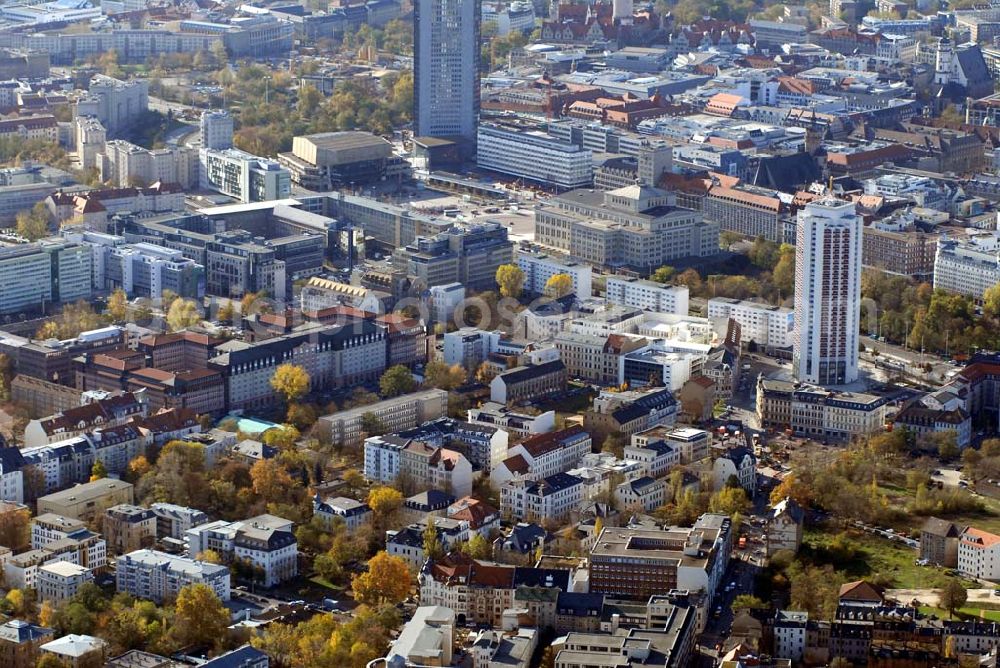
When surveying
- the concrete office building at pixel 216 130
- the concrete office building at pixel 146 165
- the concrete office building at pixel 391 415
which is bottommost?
the concrete office building at pixel 391 415

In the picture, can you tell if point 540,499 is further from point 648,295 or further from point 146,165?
point 146,165

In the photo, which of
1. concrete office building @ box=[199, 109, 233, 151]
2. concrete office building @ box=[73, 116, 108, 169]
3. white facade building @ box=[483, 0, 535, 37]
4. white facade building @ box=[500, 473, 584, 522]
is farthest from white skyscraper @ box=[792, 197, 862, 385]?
white facade building @ box=[483, 0, 535, 37]

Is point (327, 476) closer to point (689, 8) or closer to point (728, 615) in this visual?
point (728, 615)

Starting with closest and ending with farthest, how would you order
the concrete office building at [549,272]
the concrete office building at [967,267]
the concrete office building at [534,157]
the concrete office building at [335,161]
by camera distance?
1. the concrete office building at [549,272]
2. the concrete office building at [967,267]
3. the concrete office building at [335,161]
4. the concrete office building at [534,157]

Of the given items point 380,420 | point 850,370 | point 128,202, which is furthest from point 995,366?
point 128,202

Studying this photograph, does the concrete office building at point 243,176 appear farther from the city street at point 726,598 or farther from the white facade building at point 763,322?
the city street at point 726,598

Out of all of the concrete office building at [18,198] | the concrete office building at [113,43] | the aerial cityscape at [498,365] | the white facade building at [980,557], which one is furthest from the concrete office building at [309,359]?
the concrete office building at [113,43]
